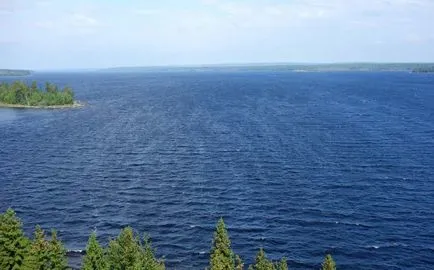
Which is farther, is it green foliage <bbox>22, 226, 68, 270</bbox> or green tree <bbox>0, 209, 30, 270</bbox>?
green tree <bbox>0, 209, 30, 270</bbox>

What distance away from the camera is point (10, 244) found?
5681 cm

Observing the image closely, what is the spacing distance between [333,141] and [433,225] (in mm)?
69061

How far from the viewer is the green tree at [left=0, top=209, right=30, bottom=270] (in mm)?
56594

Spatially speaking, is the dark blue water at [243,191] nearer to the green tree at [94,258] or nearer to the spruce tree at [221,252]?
the spruce tree at [221,252]

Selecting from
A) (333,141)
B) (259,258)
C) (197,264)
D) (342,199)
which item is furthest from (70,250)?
(333,141)

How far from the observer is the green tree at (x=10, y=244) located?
5659 cm

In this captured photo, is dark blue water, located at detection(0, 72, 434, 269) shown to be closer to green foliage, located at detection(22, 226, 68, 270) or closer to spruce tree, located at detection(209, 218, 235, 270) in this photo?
spruce tree, located at detection(209, 218, 235, 270)

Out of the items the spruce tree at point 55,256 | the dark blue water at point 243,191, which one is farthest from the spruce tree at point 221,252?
the dark blue water at point 243,191

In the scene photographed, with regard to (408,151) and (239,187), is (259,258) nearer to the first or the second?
(239,187)

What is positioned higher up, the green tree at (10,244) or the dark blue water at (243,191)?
the green tree at (10,244)

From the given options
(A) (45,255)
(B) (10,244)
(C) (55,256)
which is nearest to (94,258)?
(C) (55,256)

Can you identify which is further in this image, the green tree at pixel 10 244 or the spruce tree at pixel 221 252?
the green tree at pixel 10 244

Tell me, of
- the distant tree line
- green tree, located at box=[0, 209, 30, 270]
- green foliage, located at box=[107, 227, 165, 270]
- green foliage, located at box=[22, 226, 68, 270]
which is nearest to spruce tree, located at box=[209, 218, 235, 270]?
the distant tree line

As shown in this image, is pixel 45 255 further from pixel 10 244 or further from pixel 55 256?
pixel 10 244
